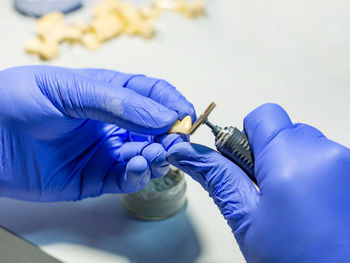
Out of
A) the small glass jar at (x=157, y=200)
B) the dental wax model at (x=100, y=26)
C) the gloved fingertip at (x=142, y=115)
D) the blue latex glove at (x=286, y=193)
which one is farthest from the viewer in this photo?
the dental wax model at (x=100, y=26)

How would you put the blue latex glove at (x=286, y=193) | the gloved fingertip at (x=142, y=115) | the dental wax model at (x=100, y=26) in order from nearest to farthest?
the blue latex glove at (x=286, y=193)
the gloved fingertip at (x=142, y=115)
the dental wax model at (x=100, y=26)

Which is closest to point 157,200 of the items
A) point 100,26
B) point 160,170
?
point 160,170

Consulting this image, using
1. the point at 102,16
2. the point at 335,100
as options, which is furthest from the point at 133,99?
the point at 102,16

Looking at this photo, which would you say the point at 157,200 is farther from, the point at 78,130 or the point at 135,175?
the point at 78,130

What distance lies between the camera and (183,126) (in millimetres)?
727

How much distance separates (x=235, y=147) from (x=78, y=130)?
337 mm

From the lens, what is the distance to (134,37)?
141 cm

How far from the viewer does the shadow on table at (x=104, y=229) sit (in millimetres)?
788

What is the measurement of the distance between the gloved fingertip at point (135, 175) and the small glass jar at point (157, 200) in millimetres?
43

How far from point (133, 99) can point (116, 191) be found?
0.22m

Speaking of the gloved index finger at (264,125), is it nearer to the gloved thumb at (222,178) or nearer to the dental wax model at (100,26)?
the gloved thumb at (222,178)

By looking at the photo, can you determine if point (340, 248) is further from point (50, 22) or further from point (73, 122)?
point (50, 22)

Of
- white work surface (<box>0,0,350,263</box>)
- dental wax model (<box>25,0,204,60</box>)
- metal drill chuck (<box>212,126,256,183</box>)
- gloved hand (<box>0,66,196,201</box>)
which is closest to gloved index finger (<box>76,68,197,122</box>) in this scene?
gloved hand (<box>0,66,196,201</box>)

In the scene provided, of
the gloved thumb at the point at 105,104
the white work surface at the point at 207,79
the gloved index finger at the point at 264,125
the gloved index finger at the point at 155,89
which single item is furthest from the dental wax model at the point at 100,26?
the gloved index finger at the point at 264,125
